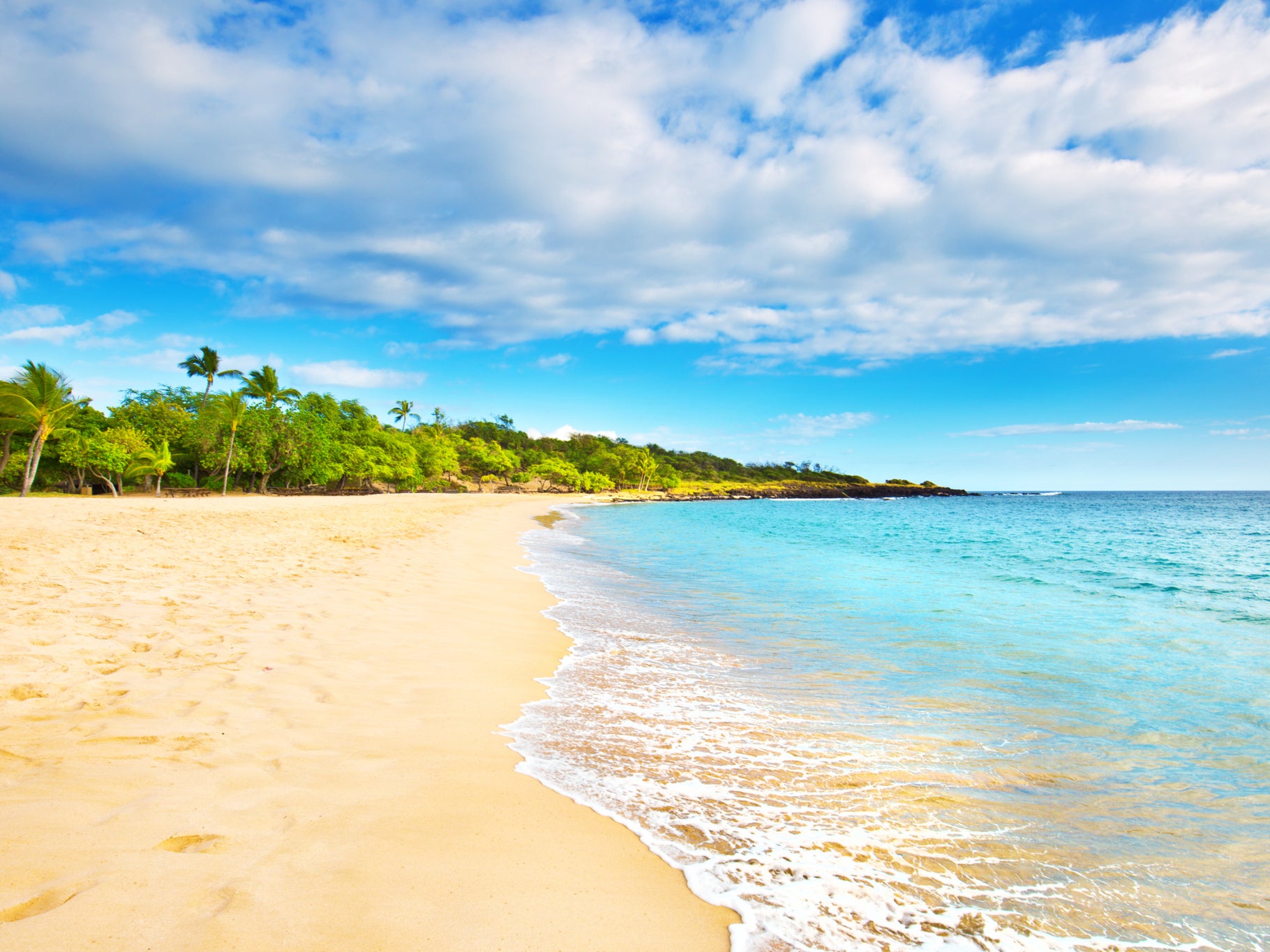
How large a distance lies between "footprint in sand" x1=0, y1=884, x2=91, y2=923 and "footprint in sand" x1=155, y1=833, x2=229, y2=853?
0.36 m

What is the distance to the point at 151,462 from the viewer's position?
3631 centimetres

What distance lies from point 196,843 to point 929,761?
486cm

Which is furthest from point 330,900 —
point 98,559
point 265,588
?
point 98,559

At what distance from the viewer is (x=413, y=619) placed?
7762mm

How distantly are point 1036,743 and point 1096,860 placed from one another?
6.30 feet

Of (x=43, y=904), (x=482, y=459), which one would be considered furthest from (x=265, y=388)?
(x=43, y=904)

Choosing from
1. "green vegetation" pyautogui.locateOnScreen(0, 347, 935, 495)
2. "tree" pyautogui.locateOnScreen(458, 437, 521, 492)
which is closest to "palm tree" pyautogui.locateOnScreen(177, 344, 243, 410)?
Answer: "green vegetation" pyautogui.locateOnScreen(0, 347, 935, 495)

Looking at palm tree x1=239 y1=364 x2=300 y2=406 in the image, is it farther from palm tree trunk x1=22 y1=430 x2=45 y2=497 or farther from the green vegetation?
palm tree trunk x1=22 y1=430 x2=45 y2=497

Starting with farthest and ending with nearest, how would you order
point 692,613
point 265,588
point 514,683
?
1. point 692,613
2. point 265,588
3. point 514,683

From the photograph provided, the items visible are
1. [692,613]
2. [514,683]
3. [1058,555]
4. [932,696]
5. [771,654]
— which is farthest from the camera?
[1058,555]

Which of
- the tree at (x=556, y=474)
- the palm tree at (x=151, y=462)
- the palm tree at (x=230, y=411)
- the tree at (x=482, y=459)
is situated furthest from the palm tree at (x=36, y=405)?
the tree at (x=556, y=474)

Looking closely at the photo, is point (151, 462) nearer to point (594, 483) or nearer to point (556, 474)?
point (556, 474)

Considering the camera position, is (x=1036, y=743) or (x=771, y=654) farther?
(x=771, y=654)

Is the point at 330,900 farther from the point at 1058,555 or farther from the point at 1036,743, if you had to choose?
the point at 1058,555
